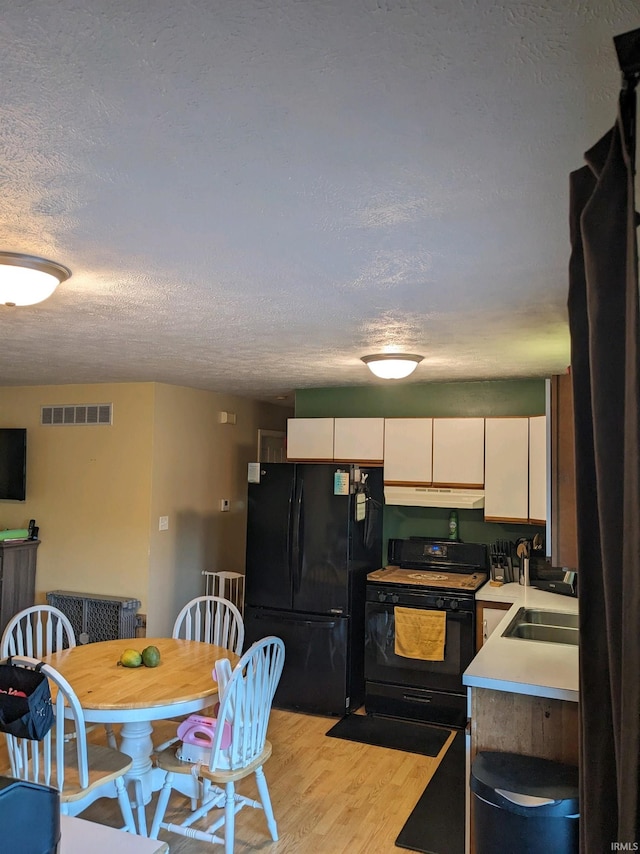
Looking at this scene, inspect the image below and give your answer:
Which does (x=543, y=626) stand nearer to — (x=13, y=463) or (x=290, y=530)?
(x=290, y=530)

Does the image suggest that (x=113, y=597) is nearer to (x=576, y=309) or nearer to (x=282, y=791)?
(x=282, y=791)

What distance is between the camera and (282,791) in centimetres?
342

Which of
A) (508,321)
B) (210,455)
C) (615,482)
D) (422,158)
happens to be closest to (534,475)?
(508,321)

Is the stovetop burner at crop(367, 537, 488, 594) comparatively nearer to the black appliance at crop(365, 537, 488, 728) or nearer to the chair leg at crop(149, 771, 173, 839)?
the black appliance at crop(365, 537, 488, 728)

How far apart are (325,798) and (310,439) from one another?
8.46 ft

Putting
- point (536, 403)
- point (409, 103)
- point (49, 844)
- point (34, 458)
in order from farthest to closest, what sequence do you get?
point (34, 458) < point (536, 403) < point (409, 103) < point (49, 844)

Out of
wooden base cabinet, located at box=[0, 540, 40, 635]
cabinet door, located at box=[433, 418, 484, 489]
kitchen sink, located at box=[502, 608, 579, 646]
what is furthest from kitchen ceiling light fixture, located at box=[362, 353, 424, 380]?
wooden base cabinet, located at box=[0, 540, 40, 635]

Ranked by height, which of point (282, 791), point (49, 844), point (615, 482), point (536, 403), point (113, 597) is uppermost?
point (536, 403)

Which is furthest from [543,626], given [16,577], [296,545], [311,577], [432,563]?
[16,577]

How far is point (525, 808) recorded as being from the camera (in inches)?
79.0

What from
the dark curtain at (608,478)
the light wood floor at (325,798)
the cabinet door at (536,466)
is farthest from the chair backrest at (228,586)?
the dark curtain at (608,478)

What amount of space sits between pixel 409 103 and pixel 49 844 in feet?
4.04

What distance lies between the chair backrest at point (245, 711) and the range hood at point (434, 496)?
208cm

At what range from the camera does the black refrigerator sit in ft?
14.9
